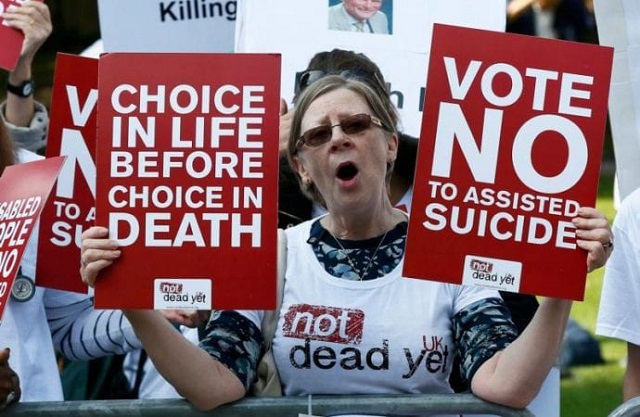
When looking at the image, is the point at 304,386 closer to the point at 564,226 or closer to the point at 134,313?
the point at 134,313

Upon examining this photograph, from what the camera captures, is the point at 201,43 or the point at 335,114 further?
the point at 201,43

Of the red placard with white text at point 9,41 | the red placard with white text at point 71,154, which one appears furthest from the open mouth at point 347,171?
the red placard with white text at point 9,41

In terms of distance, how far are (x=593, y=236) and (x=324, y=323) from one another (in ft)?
2.06

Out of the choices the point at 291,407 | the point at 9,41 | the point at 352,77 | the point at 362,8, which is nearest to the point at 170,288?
the point at 291,407

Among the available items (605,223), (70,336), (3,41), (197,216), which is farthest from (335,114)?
(3,41)

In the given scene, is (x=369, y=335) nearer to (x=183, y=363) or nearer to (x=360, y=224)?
(x=360, y=224)

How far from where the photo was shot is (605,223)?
11.5 feet

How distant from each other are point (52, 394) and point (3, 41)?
4.01 ft

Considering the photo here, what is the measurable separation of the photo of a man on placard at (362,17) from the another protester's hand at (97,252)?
5.11 ft

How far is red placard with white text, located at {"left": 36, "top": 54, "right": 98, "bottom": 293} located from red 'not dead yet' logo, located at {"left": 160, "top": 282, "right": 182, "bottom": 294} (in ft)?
2.05

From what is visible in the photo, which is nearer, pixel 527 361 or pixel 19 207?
pixel 527 361

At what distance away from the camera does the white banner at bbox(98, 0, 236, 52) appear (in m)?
5.54

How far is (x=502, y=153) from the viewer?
356cm

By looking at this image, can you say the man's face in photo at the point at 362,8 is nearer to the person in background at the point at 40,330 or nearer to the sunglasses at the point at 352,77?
the sunglasses at the point at 352,77
